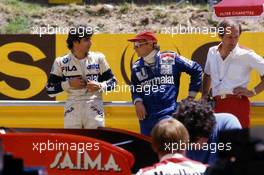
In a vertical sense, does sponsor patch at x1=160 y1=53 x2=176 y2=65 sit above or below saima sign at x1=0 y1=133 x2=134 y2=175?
above

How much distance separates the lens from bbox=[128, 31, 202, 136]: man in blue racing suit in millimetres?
7266

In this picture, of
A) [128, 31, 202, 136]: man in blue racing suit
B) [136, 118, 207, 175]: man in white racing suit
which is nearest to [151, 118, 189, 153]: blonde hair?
[136, 118, 207, 175]: man in white racing suit

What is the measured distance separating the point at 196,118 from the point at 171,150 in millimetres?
706

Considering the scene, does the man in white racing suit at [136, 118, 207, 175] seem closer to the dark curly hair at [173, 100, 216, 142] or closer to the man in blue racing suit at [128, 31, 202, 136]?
the dark curly hair at [173, 100, 216, 142]

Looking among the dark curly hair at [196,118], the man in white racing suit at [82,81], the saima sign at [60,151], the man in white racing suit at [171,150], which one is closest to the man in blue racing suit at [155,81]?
the man in white racing suit at [82,81]

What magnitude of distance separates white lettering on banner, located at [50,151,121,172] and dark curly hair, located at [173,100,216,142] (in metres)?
0.96

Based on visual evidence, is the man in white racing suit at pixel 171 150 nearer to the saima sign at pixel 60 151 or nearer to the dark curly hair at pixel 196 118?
the dark curly hair at pixel 196 118

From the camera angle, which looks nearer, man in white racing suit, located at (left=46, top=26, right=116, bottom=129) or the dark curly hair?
the dark curly hair

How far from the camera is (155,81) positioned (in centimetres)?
732

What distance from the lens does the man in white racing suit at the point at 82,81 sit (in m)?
7.38

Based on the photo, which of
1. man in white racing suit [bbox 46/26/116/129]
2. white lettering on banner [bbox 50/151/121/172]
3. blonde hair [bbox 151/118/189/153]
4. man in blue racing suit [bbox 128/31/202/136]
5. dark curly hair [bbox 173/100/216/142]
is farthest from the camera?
man in white racing suit [bbox 46/26/116/129]

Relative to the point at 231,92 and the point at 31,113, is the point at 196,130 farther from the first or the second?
the point at 31,113

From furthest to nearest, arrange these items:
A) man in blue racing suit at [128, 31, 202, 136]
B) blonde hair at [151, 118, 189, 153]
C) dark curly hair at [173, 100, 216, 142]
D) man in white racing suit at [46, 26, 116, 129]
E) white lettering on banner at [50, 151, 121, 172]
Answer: man in white racing suit at [46, 26, 116, 129], man in blue racing suit at [128, 31, 202, 136], white lettering on banner at [50, 151, 121, 172], dark curly hair at [173, 100, 216, 142], blonde hair at [151, 118, 189, 153]

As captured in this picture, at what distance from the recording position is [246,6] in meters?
10.2
